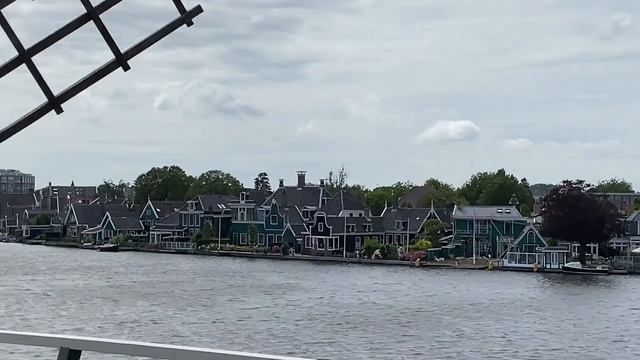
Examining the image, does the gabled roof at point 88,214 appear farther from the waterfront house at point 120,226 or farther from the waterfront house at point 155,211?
the waterfront house at point 155,211

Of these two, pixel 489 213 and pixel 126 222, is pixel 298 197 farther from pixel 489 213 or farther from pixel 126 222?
pixel 126 222

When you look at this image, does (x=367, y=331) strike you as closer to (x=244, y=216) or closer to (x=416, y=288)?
(x=416, y=288)

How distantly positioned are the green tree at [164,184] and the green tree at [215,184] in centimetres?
176

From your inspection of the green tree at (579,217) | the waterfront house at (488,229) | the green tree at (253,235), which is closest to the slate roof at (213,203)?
the green tree at (253,235)

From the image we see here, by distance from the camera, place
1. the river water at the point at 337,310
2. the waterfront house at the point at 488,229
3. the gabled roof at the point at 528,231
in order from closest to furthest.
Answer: the river water at the point at 337,310
the gabled roof at the point at 528,231
the waterfront house at the point at 488,229

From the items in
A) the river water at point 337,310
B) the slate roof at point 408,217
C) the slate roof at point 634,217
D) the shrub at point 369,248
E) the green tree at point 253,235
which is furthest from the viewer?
the green tree at point 253,235

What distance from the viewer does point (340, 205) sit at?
84.7 meters

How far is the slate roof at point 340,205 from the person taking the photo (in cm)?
8425

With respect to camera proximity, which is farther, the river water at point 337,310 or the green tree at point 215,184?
the green tree at point 215,184

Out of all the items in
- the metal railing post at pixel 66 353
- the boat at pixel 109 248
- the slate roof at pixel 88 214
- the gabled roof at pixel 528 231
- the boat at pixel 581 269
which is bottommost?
the boat at pixel 581 269

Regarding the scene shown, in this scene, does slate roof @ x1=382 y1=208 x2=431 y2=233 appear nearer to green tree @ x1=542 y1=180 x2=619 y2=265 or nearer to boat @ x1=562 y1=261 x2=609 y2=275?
green tree @ x1=542 y1=180 x2=619 y2=265

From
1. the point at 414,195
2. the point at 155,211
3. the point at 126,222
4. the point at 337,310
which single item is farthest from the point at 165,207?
the point at 337,310

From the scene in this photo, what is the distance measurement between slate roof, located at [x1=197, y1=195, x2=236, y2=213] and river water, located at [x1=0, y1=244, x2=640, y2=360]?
24.2m

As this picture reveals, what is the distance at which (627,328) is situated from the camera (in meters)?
39.5
